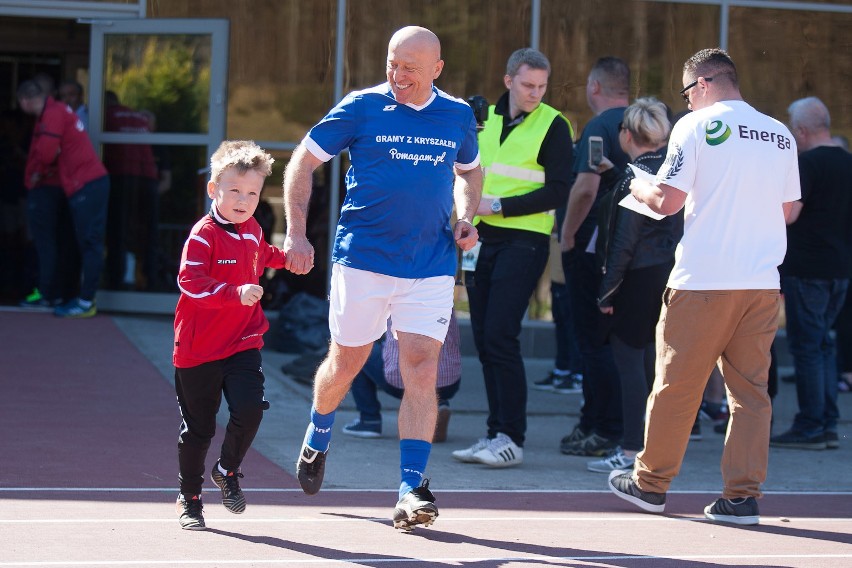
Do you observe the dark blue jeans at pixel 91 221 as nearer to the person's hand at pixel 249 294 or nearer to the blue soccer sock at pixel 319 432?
the blue soccer sock at pixel 319 432

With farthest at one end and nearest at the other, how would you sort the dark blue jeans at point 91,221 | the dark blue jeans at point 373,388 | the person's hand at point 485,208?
the dark blue jeans at point 91,221
the dark blue jeans at point 373,388
the person's hand at point 485,208

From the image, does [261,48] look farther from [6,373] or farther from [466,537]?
[466,537]

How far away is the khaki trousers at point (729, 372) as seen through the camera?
591 centimetres

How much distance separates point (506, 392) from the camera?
7.24 metres

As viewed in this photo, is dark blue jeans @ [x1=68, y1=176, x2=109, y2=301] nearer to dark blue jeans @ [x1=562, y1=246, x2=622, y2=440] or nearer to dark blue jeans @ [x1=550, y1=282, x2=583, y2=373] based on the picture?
dark blue jeans @ [x1=550, y1=282, x2=583, y2=373]

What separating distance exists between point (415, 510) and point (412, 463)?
28cm

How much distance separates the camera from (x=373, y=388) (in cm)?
796

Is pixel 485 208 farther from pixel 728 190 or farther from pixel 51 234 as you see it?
pixel 51 234

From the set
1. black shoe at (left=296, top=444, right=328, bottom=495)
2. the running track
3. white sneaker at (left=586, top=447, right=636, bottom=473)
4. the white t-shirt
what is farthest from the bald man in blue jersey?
white sneaker at (left=586, top=447, right=636, bottom=473)

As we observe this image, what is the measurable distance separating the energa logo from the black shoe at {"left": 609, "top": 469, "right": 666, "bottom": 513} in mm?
1583

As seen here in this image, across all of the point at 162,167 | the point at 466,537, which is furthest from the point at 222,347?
the point at 162,167

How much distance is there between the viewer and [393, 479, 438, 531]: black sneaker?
17.6ft

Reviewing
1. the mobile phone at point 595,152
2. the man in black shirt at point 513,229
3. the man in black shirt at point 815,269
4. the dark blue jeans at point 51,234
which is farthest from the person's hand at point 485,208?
the dark blue jeans at point 51,234

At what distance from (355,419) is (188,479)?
3198 millimetres
